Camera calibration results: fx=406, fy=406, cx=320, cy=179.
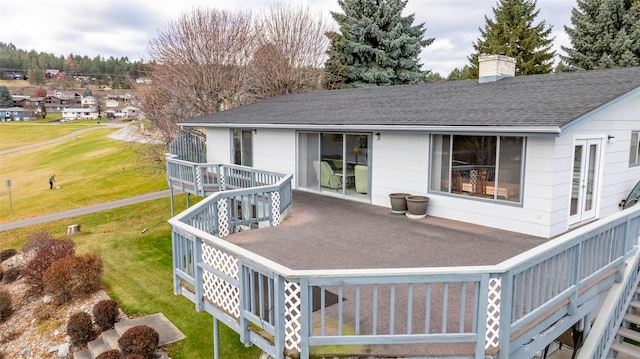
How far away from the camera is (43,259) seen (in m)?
14.2

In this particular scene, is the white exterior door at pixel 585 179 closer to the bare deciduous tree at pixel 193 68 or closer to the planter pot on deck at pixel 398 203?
the planter pot on deck at pixel 398 203

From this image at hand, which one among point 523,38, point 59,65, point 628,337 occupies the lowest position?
point 628,337

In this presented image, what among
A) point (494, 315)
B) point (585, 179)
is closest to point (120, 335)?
point (494, 315)

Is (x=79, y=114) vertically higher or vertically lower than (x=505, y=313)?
higher

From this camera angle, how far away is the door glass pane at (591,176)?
8.43 metres

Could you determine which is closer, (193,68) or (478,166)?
(478,166)

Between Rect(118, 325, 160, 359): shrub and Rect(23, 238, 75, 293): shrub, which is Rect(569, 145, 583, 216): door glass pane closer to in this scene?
Rect(118, 325, 160, 359): shrub

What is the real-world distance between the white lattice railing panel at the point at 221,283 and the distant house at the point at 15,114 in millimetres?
112629

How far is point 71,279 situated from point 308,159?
8353 millimetres

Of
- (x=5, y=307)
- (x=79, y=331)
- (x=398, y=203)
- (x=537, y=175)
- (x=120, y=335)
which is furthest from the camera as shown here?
(x=5, y=307)

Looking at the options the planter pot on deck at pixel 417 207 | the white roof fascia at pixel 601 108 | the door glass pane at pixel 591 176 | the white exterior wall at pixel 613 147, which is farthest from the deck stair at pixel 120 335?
the door glass pane at pixel 591 176

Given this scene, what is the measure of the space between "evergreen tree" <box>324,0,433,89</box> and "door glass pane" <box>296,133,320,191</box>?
48.3ft

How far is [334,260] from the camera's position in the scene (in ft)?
20.9

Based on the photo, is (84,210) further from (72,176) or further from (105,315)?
(105,315)
